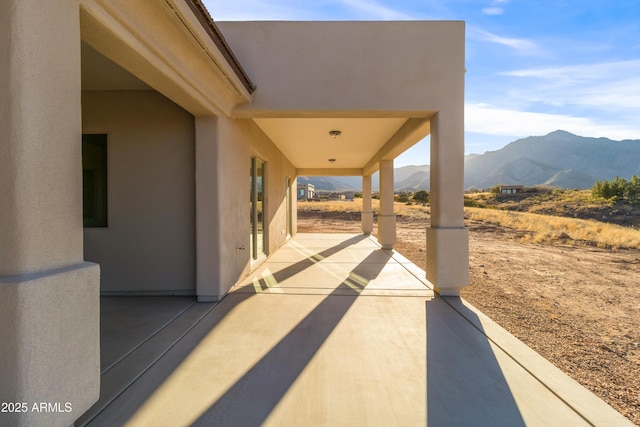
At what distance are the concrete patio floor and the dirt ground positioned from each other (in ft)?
1.44

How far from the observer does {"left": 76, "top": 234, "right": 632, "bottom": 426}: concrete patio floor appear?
2324 millimetres

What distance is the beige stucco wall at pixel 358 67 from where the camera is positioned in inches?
201

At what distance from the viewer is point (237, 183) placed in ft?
19.0

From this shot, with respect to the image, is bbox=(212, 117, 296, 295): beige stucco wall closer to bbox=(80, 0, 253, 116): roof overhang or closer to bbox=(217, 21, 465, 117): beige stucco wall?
bbox=(217, 21, 465, 117): beige stucco wall

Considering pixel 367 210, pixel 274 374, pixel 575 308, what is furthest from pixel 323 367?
pixel 367 210

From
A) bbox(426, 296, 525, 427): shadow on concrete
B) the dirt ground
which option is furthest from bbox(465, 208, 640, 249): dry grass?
bbox(426, 296, 525, 427): shadow on concrete

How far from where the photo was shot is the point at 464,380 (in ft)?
9.12

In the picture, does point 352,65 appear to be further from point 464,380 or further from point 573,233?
point 573,233

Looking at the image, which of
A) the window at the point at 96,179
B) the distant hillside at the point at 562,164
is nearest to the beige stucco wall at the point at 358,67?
the window at the point at 96,179

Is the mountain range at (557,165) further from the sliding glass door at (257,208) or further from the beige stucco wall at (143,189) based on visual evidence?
the beige stucco wall at (143,189)

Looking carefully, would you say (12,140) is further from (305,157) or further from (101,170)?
(305,157)

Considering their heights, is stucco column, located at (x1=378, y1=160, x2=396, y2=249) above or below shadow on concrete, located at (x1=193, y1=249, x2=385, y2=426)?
above

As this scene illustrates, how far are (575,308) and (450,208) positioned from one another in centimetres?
259

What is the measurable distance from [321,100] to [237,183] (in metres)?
2.04
